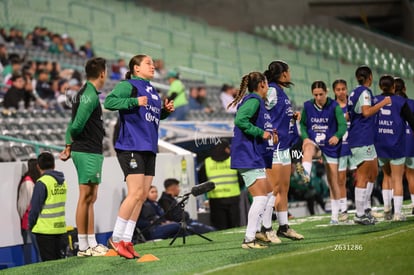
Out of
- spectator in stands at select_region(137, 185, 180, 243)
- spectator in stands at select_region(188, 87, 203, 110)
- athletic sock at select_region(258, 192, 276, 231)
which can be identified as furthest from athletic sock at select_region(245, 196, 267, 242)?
spectator in stands at select_region(188, 87, 203, 110)

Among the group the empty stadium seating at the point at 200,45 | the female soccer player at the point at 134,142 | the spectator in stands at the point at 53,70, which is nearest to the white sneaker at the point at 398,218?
the female soccer player at the point at 134,142

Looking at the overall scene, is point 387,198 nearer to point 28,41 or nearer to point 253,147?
point 253,147

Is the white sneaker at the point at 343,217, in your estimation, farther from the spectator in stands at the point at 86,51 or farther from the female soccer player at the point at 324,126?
the spectator in stands at the point at 86,51

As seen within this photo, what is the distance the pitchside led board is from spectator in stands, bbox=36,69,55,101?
162 inches

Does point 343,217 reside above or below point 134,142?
below

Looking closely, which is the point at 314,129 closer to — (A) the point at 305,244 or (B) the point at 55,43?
(A) the point at 305,244

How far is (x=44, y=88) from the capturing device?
65.3 ft

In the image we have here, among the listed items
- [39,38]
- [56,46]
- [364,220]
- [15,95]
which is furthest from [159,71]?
[364,220]

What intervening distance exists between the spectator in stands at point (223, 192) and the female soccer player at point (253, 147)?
5.04 meters

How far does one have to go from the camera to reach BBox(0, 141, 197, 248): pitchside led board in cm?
1267

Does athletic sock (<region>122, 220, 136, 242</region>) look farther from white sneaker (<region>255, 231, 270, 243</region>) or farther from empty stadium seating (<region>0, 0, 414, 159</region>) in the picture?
empty stadium seating (<region>0, 0, 414, 159</region>)

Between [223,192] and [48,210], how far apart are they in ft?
13.6

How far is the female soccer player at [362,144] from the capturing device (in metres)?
12.3

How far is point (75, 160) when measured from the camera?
10023 millimetres
